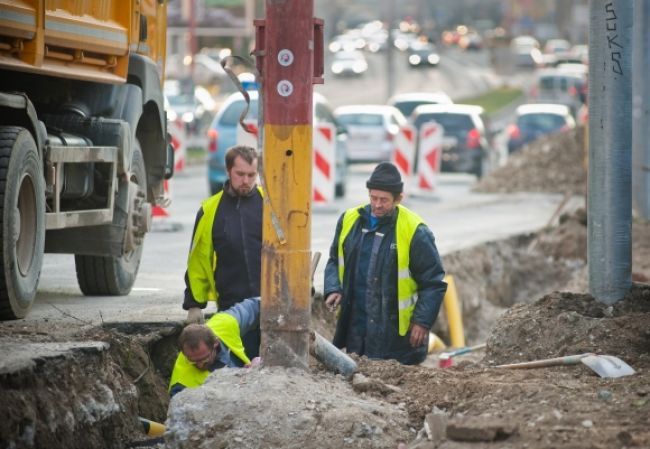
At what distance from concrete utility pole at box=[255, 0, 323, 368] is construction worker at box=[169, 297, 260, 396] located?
17.2 inches

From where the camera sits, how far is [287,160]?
7.14m

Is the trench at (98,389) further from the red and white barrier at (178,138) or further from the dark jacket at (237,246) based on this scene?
the red and white barrier at (178,138)

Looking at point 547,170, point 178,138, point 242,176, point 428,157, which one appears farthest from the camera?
point 547,170

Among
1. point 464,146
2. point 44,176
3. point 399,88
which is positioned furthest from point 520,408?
point 399,88

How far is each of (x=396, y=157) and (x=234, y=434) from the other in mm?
17833

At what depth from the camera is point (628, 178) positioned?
9203 mm

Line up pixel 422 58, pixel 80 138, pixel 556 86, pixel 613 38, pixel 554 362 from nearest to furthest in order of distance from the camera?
pixel 554 362, pixel 613 38, pixel 80 138, pixel 556 86, pixel 422 58

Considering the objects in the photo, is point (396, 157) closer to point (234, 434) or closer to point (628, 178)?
point (628, 178)

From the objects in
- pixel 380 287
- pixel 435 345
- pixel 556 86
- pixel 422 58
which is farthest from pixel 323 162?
pixel 422 58

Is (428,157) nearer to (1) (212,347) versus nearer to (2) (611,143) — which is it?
(2) (611,143)

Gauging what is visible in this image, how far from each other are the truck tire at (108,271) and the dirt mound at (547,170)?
17.0 meters

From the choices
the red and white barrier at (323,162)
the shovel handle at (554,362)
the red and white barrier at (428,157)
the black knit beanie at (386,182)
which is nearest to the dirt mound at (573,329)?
the shovel handle at (554,362)

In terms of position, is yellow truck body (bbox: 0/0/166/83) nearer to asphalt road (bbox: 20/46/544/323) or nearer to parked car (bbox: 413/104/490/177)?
asphalt road (bbox: 20/46/544/323)

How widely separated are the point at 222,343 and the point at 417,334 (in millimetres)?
1457
